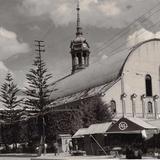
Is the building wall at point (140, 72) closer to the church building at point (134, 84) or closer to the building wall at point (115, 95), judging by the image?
the church building at point (134, 84)

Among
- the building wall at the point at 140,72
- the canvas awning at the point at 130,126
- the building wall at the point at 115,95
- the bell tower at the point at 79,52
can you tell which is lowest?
the canvas awning at the point at 130,126

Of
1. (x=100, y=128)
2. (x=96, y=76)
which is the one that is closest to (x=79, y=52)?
(x=96, y=76)

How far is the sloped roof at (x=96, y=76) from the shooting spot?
84.6 m

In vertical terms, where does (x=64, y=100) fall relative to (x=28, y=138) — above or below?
above

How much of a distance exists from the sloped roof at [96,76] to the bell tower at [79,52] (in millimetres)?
5031

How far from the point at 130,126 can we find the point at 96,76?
5051 cm

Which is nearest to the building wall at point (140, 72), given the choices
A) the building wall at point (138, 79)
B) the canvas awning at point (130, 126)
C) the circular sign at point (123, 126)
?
the building wall at point (138, 79)

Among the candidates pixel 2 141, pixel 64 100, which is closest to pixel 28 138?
pixel 2 141

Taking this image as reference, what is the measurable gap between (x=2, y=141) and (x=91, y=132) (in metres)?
42.1

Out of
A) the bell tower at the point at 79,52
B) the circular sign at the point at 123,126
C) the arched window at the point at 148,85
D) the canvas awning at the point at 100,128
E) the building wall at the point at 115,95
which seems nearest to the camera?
the circular sign at the point at 123,126

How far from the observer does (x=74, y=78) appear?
10712 centimetres

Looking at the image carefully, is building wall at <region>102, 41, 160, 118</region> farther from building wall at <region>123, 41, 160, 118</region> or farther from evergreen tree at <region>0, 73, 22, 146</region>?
Answer: evergreen tree at <region>0, 73, 22, 146</region>

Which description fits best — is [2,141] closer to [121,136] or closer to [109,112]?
[109,112]

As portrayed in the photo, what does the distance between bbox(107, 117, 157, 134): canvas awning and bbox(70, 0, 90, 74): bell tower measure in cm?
7068
